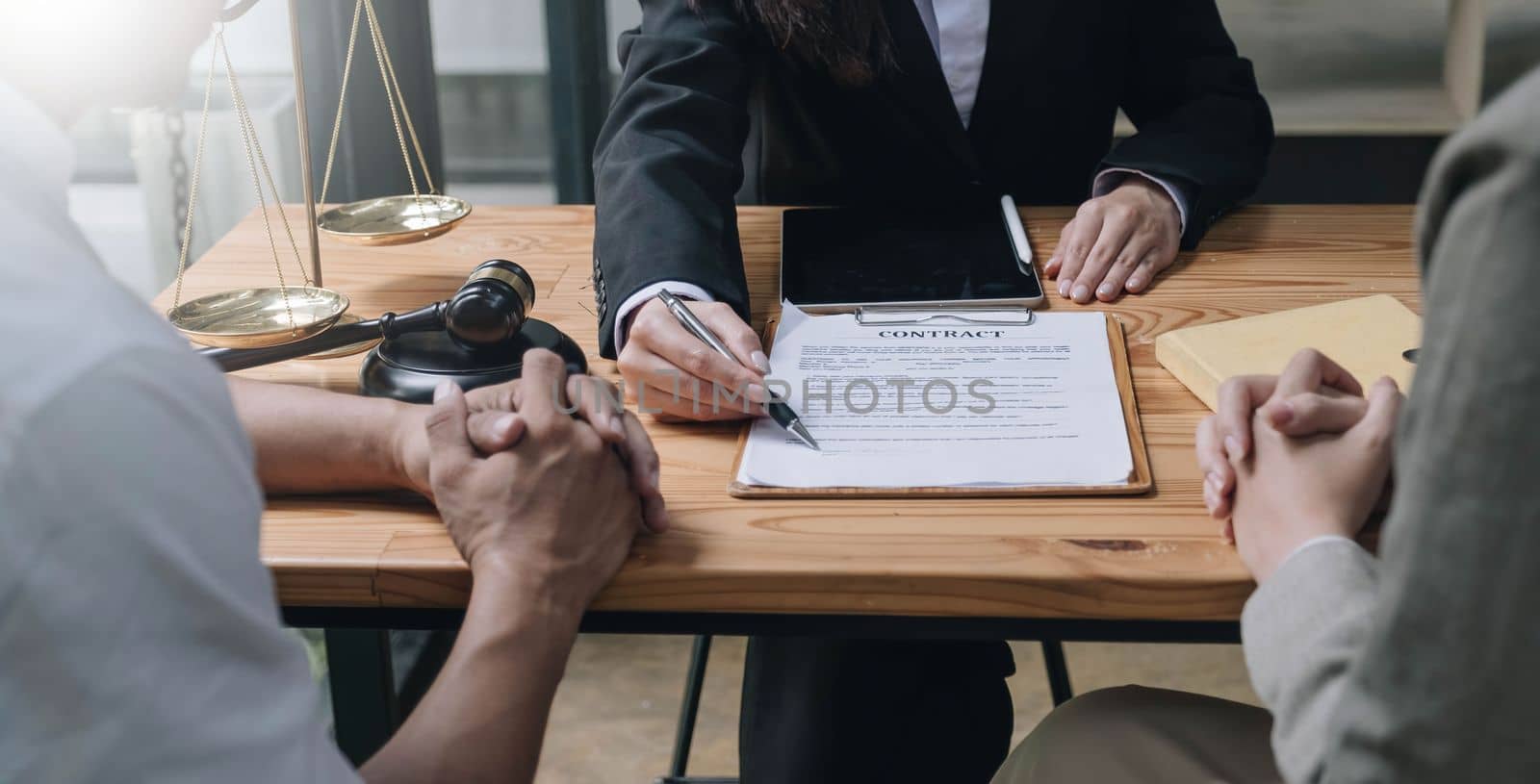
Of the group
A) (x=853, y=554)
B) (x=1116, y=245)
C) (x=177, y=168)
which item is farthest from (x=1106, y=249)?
(x=177, y=168)

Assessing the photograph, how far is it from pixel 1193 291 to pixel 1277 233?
218 mm

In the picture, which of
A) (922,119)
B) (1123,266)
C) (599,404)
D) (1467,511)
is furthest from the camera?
(922,119)

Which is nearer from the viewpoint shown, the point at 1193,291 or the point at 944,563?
the point at 944,563

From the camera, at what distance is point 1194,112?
1.43 meters

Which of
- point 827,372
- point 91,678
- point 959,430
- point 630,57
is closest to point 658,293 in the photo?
point 827,372

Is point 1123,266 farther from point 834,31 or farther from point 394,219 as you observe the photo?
point 394,219

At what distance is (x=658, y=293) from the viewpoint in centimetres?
105

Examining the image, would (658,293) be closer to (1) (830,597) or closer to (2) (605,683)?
(1) (830,597)

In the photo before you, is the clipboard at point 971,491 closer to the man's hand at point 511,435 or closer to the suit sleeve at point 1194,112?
the man's hand at point 511,435

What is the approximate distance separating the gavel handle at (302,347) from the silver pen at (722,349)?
0.77 feet

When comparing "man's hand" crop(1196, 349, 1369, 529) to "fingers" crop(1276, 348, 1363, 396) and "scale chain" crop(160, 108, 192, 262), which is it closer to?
"fingers" crop(1276, 348, 1363, 396)

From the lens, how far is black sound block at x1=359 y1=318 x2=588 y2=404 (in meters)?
0.97

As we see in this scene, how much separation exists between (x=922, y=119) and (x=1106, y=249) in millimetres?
353

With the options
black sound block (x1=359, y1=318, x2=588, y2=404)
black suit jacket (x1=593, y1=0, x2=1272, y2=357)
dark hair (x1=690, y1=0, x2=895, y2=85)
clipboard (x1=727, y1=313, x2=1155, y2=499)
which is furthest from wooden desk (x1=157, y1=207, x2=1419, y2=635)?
dark hair (x1=690, y1=0, x2=895, y2=85)
